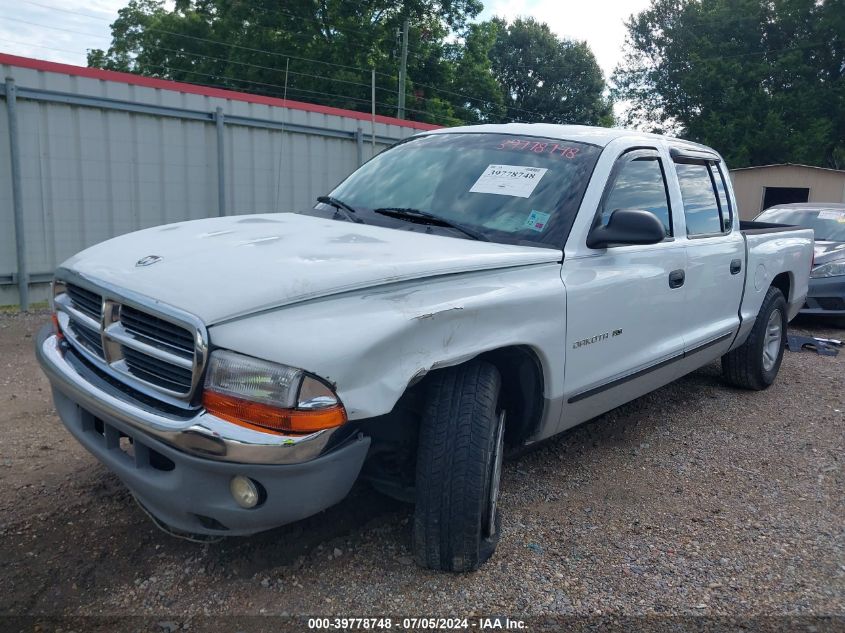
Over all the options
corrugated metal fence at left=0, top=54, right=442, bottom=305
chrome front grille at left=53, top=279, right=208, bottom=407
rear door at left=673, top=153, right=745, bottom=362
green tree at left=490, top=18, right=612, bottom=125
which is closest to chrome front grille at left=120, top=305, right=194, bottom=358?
chrome front grille at left=53, top=279, right=208, bottom=407

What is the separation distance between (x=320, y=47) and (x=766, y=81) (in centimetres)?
2061

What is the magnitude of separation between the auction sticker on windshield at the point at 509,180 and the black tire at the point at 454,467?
1046 millimetres

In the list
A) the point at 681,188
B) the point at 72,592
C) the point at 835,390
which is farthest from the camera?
the point at 835,390

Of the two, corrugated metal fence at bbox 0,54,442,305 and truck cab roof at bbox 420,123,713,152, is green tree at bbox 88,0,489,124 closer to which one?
corrugated metal fence at bbox 0,54,442,305

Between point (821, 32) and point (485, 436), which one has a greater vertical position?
point (821, 32)

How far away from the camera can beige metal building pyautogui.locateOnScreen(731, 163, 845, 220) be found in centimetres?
1884

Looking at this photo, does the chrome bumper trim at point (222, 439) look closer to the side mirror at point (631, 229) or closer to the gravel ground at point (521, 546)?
the gravel ground at point (521, 546)

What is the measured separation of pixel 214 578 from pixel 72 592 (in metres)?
0.48

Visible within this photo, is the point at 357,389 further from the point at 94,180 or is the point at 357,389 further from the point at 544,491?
the point at 94,180

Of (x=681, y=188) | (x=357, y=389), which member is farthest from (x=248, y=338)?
(x=681, y=188)

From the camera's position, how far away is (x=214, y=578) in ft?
8.55

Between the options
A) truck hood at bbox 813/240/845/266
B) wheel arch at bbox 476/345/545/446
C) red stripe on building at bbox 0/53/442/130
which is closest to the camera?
wheel arch at bbox 476/345/545/446

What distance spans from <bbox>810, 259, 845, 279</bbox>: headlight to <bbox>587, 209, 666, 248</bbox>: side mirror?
614 centimetres

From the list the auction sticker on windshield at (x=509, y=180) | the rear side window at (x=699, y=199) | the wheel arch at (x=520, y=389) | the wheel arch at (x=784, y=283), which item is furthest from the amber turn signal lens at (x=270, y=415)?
the wheel arch at (x=784, y=283)
